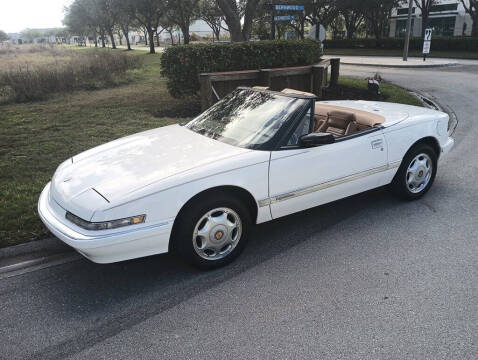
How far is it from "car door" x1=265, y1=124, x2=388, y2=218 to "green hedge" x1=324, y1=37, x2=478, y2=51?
32.4 metres

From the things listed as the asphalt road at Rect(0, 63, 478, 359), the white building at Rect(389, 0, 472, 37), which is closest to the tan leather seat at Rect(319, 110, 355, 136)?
the asphalt road at Rect(0, 63, 478, 359)

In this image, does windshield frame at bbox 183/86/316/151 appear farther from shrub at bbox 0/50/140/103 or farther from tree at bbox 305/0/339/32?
tree at bbox 305/0/339/32

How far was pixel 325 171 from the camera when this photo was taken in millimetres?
3975

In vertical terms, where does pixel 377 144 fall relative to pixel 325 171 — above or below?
above

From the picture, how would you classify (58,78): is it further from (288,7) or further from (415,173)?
(415,173)

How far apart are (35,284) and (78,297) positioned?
18.2 inches

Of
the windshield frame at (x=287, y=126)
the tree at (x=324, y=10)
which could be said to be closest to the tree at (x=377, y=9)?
the tree at (x=324, y=10)

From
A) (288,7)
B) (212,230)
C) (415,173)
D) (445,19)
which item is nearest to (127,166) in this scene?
(212,230)

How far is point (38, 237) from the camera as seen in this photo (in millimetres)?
4043

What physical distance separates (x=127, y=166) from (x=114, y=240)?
816 mm

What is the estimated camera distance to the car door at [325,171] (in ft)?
12.2

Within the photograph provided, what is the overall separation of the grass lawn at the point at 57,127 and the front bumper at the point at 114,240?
116cm

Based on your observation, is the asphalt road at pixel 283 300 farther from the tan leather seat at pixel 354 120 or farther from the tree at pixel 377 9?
the tree at pixel 377 9

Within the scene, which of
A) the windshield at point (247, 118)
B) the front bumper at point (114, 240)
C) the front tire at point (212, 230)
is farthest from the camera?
the windshield at point (247, 118)
